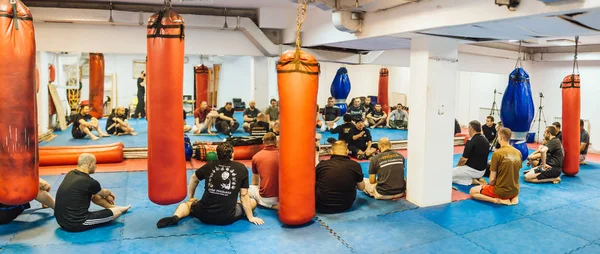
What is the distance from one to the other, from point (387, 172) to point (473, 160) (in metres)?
2.05

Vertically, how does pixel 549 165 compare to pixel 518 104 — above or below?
below

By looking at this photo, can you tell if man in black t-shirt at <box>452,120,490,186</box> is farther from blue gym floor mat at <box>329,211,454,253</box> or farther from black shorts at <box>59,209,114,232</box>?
black shorts at <box>59,209,114,232</box>

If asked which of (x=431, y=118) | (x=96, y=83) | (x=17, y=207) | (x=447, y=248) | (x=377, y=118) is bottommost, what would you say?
(x=447, y=248)

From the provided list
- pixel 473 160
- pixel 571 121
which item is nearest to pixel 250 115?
pixel 473 160

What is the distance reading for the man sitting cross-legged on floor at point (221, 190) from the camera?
18.2ft

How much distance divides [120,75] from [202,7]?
803 cm

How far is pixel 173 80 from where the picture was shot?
4234 millimetres

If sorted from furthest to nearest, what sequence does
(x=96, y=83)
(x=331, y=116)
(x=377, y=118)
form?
(x=377, y=118) < (x=331, y=116) < (x=96, y=83)

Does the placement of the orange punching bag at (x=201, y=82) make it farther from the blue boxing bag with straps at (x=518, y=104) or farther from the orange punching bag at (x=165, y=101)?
the orange punching bag at (x=165, y=101)

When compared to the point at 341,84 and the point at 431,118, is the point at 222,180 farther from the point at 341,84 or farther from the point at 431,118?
the point at 341,84

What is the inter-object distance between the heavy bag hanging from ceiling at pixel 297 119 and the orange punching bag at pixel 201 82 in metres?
8.34

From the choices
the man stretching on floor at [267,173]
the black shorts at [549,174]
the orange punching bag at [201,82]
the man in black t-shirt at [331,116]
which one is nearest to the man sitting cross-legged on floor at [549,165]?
the black shorts at [549,174]

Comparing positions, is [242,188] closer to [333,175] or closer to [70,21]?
[333,175]

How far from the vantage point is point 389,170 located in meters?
6.99
